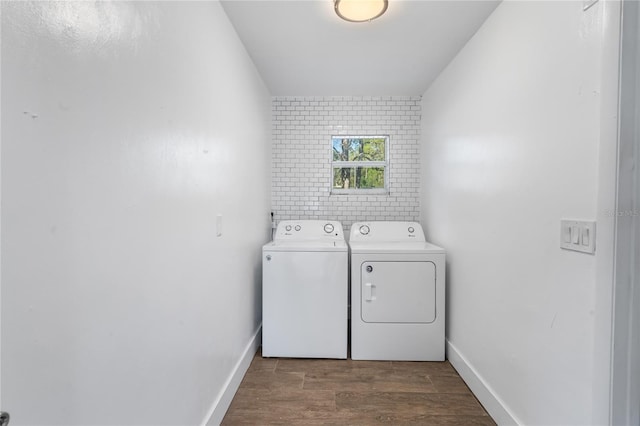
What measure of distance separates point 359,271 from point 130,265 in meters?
1.72

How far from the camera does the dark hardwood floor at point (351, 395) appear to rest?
1665 millimetres

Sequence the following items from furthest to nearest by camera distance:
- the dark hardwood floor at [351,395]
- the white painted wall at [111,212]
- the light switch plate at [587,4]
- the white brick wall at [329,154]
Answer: the white brick wall at [329,154] → the dark hardwood floor at [351,395] → the light switch plate at [587,4] → the white painted wall at [111,212]

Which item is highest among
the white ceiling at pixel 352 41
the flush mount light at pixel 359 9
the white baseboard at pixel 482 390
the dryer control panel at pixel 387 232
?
the white ceiling at pixel 352 41

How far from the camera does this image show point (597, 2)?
1.02m

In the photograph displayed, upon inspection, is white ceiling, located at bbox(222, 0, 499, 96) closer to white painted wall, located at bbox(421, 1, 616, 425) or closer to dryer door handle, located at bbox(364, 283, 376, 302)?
white painted wall, located at bbox(421, 1, 616, 425)

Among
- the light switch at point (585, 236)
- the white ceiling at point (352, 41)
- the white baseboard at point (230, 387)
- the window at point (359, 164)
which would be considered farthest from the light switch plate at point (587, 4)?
the white baseboard at point (230, 387)

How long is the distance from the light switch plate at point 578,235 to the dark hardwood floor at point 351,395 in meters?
1.18

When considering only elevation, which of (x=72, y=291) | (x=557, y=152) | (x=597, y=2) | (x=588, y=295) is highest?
(x=597, y=2)

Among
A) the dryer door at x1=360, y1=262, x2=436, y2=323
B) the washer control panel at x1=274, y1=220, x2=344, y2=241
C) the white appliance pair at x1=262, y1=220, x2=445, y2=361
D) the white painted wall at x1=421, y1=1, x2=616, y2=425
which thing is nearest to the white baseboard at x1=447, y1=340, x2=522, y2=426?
the white painted wall at x1=421, y1=1, x2=616, y2=425

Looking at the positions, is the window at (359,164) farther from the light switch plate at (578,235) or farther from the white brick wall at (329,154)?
the light switch plate at (578,235)

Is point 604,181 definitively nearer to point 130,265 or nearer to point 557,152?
point 557,152

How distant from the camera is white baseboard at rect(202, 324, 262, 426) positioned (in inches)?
59.3

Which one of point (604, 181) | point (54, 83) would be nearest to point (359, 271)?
point (604, 181)

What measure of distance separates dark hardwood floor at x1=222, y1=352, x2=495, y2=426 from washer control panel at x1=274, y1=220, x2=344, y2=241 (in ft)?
3.53
